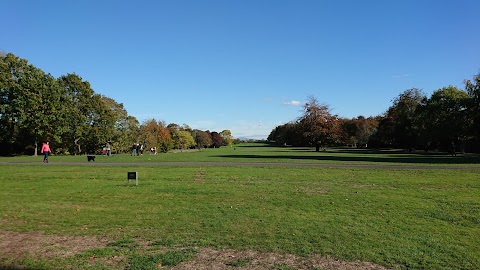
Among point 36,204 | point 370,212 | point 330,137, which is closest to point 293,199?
point 370,212

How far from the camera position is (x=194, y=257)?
6.27 metres

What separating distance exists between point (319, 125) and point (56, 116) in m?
43.4

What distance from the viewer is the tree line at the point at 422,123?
165 feet

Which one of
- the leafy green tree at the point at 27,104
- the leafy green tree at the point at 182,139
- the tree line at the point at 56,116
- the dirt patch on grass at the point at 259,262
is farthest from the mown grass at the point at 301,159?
the leafy green tree at the point at 182,139

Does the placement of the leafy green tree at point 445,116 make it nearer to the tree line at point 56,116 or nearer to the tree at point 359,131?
the tree at point 359,131

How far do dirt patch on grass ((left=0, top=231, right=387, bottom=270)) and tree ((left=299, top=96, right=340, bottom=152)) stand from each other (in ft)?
202

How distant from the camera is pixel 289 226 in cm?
838

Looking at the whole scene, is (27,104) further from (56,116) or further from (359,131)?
(359,131)

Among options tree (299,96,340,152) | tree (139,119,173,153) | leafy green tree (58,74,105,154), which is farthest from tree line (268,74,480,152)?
leafy green tree (58,74,105,154)

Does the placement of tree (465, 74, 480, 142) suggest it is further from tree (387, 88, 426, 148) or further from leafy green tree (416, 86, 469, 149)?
tree (387, 88, 426, 148)

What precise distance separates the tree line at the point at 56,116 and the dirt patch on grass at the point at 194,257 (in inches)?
1741

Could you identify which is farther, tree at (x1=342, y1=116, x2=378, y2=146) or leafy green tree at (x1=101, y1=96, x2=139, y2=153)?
tree at (x1=342, y1=116, x2=378, y2=146)

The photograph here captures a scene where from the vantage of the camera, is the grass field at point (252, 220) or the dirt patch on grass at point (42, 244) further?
the dirt patch on grass at point (42, 244)

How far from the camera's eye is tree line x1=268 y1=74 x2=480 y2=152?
50250 mm
